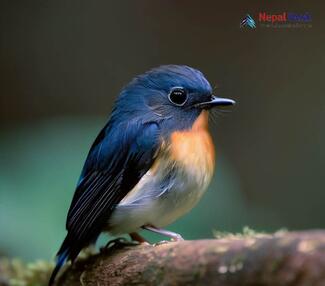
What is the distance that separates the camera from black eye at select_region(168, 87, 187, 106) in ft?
12.1

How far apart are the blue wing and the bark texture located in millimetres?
463

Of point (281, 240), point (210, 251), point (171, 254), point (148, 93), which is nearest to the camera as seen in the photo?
point (281, 240)

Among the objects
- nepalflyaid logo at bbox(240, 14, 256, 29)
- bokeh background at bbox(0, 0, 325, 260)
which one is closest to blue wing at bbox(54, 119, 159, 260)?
bokeh background at bbox(0, 0, 325, 260)

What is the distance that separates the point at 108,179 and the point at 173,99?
1.93 ft

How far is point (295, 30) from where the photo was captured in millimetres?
7320

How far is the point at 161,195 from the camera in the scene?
131 inches

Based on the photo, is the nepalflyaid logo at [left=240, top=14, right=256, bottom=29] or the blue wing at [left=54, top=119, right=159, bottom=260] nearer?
the blue wing at [left=54, top=119, right=159, bottom=260]

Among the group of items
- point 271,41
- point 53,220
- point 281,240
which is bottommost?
point 53,220

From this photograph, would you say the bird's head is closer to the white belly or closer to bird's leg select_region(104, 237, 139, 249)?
the white belly

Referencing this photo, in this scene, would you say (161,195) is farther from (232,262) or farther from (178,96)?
(232,262)

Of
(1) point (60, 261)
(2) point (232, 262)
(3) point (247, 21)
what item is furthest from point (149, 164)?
(3) point (247, 21)

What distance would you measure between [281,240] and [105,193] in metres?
1.50

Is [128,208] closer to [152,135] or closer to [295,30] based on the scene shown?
[152,135]

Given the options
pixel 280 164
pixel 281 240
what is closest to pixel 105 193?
pixel 281 240
